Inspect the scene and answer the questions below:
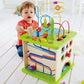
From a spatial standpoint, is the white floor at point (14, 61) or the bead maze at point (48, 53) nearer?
the bead maze at point (48, 53)

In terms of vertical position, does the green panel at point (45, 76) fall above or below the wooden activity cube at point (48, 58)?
below

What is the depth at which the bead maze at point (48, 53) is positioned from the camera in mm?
994

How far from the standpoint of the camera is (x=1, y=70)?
124 centimetres

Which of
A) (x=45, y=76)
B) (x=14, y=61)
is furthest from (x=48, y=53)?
(x=14, y=61)

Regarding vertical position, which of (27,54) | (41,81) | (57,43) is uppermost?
(57,43)

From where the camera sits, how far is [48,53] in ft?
3.36

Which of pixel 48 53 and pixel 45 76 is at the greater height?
pixel 48 53

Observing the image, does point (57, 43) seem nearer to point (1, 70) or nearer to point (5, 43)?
point (1, 70)

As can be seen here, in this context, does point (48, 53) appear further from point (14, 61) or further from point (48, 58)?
point (14, 61)

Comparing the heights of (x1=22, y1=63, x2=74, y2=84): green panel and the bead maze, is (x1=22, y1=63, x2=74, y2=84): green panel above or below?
below

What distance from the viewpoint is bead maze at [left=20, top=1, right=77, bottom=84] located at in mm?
994

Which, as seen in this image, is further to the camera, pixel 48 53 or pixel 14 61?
pixel 14 61

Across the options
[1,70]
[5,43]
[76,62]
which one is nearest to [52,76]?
[76,62]

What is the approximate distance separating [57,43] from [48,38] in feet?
0.31
